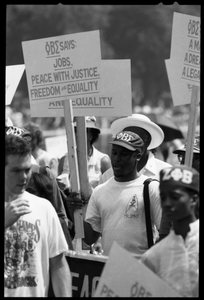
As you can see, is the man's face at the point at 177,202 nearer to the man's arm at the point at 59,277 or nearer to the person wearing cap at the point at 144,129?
the man's arm at the point at 59,277

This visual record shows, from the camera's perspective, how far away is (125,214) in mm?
5227

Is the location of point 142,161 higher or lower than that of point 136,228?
higher

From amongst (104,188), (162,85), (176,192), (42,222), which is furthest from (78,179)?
(162,85)

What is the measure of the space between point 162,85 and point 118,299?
73111 mm

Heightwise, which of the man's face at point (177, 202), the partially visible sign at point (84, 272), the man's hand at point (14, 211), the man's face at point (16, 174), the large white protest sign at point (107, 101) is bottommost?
A: the partially visible sign at point (84, 272)

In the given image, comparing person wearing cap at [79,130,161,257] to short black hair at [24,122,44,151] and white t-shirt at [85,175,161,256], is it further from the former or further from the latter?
short black hair at [24,122,44,151]

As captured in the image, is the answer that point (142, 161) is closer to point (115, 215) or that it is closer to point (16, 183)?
point (115, 215)

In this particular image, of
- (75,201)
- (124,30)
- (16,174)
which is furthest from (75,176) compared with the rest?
(124,30)

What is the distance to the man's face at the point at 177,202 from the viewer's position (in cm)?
382

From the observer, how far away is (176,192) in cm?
382

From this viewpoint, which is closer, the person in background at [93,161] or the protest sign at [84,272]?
the protest sign at [84,272]

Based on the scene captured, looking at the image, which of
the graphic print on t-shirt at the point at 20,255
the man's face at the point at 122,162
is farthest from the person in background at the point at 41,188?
the graphic print on t-shirt at the point at 20,255

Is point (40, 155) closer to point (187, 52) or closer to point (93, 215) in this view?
point (93, 215)

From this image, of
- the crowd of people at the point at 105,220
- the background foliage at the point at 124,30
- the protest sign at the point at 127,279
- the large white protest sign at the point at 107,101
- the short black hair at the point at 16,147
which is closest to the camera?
the protest sign at the point at 127,279
